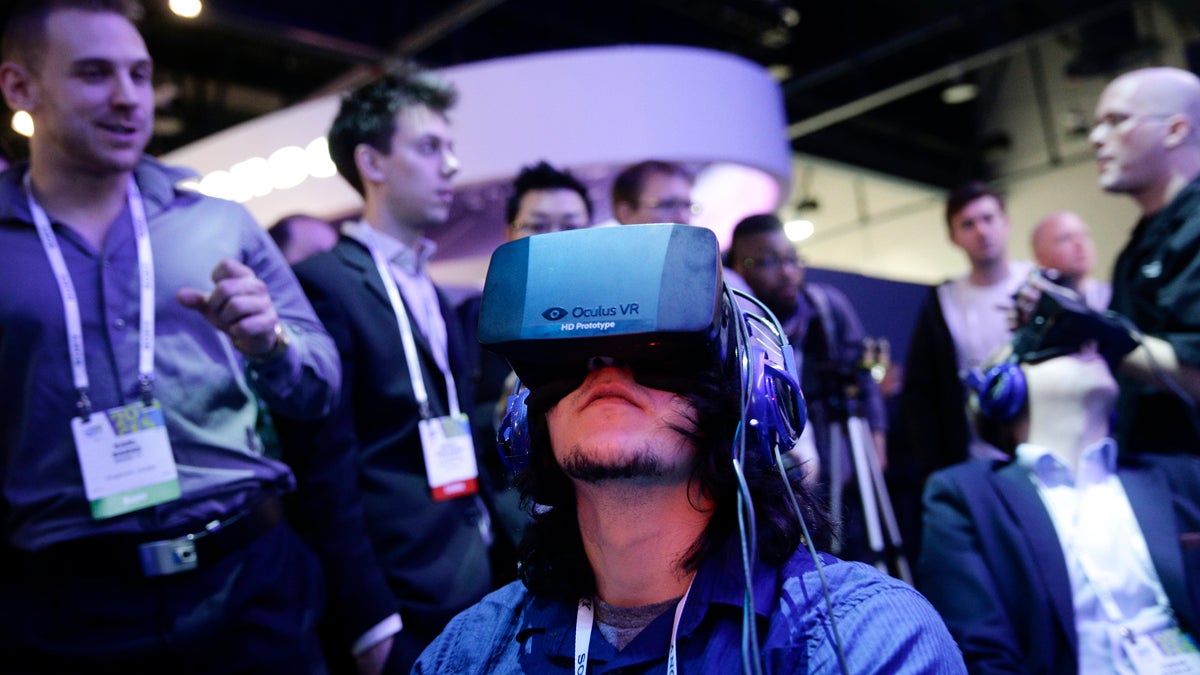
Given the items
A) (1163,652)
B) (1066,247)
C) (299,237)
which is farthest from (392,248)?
(1066,247)

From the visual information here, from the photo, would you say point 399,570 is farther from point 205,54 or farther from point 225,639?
point 205,54

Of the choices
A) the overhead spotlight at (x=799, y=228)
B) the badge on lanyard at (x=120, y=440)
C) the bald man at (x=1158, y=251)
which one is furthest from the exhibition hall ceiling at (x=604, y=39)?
the badge on lanyard at (x=120, y=440)

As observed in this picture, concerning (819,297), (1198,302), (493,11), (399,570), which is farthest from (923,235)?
(399,570)

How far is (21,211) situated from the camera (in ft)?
5.49

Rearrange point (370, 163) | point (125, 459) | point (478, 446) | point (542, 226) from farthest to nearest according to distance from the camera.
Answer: point (542, 226)
point (370, 163)
point (478, 446)
point (125, 459)

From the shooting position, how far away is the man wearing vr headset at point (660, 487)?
3.10 ft

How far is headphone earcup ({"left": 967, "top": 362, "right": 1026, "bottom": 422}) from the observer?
2074 millimetres

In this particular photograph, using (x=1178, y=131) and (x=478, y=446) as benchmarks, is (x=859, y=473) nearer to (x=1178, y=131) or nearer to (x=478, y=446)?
(x=1178, y=131)

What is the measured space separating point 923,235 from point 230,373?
1123 cm

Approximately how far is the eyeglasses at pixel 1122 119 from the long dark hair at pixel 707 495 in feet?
6.29

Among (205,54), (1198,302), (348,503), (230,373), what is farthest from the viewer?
(205,54)

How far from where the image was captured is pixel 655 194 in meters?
2.84

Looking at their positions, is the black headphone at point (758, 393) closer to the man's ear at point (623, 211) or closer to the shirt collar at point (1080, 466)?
the shirt collar at point (1080, 466)

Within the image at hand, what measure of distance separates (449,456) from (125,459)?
2.14ft
